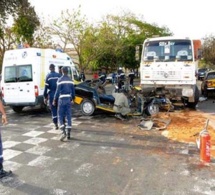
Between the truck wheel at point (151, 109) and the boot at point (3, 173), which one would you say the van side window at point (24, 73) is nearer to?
the truck wheel at point (151, 109)

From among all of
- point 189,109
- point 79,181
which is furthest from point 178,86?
point 79,181

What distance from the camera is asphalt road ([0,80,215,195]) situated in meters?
4.23

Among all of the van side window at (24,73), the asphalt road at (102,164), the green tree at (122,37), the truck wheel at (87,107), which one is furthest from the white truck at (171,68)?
the green tree at (122,37)

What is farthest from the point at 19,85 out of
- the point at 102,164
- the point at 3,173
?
the point at 102,164

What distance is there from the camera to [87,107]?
34.4 feet

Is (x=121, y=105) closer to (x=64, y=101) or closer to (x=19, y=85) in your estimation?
(x=64, y=101)

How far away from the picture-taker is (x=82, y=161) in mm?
5480

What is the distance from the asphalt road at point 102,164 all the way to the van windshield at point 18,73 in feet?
Result: 10.2

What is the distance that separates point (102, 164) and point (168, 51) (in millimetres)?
7228

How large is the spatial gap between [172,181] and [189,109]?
26.5ft

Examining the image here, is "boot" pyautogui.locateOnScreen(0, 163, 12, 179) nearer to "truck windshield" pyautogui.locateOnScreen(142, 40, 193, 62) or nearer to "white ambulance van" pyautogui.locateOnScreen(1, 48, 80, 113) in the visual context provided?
"white ambulance van" pyautogui.locateOnScreen(1, 48, 80, 113)

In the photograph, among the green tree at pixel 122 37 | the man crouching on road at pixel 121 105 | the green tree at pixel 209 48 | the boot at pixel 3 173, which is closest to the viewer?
the boot at pixel 3 173

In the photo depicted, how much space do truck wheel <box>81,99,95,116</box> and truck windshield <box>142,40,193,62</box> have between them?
3.03 meters

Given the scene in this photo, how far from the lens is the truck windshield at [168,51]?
1113 cm
